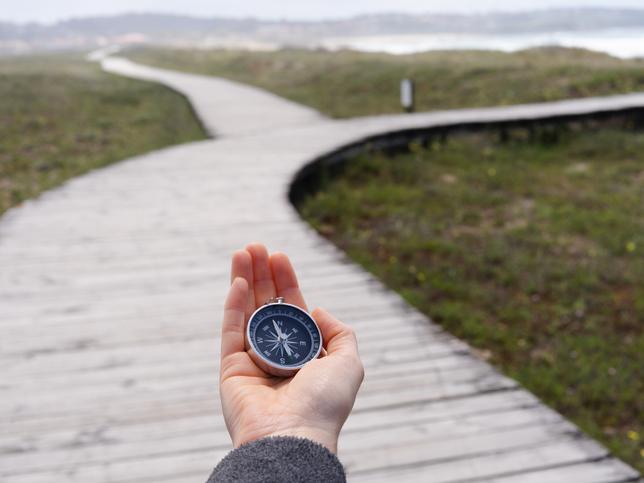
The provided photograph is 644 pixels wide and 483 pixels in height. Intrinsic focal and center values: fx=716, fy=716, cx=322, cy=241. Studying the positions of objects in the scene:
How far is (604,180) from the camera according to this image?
34.6ft

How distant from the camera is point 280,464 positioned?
1.47 meters

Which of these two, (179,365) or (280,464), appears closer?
(280,464)

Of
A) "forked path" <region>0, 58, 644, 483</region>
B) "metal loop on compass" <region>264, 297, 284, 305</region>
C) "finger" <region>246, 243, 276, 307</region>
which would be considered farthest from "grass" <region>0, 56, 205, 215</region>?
"metal loop on compass" <region>264, 297, 284, 305</region>

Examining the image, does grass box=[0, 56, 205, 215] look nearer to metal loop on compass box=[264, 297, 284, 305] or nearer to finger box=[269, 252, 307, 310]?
finger box=[269, 252, 307, 310]

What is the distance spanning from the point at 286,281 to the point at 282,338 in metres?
0.31

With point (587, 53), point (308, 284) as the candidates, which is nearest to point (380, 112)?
point (308, 284)

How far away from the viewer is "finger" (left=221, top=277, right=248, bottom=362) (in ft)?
6.85

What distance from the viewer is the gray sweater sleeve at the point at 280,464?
1.45 meters

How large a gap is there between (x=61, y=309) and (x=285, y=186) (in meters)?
3.77

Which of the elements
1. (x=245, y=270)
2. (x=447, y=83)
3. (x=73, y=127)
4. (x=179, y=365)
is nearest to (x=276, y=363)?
(x=245, y=270)

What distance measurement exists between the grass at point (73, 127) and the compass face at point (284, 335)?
9.30 metres

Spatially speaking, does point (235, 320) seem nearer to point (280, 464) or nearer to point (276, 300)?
point (276, 300)

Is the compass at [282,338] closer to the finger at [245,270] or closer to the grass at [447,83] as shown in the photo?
the finger at [245,270]

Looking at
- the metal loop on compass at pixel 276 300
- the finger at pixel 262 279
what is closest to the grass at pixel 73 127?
the finger at pixel 262 279
